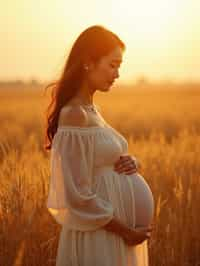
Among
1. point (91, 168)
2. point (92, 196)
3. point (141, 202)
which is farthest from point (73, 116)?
point (141, 202)

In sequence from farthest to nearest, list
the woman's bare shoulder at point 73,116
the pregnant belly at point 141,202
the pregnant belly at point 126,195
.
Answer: the pregnant belly at point 141,202 < the pregnant belly at point 126,195 < the woman's bare shoulder at point 73,116

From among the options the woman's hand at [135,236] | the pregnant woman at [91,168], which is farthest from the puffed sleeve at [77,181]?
the woman's hand at [135,236]

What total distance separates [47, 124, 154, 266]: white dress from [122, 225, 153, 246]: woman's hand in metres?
0.03

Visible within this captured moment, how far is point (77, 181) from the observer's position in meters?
2.69

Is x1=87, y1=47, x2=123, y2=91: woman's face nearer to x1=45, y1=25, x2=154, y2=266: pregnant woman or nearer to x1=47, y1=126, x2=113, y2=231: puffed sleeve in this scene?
x1=45, y1=25, x2=154, y2=266: pregnant woman

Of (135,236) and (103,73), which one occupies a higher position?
(103,73)

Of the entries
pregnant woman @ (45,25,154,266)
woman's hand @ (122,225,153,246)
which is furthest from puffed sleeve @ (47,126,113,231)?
woman's hand @ (122,225,153,246)

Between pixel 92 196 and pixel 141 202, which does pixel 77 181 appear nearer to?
pixel 92 196

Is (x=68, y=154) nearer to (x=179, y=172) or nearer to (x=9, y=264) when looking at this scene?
(x=9, y=264)

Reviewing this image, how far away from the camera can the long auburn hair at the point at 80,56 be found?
2760 millimetres

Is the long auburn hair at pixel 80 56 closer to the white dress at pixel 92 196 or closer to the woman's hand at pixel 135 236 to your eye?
the white dress at pixel 92 196

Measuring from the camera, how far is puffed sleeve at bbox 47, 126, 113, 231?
106 inches

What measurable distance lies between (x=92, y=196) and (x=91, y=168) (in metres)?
0.11

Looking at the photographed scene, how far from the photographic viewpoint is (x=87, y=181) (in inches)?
106
